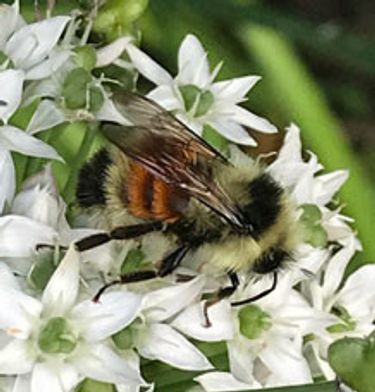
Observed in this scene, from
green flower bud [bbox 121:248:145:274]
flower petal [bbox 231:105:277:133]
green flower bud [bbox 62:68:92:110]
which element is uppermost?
flower petal [bbox 231:105:277:133]

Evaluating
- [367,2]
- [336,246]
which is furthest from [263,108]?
[336,246]

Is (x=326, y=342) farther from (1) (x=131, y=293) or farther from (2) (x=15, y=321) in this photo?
(2) (x=15, y=321)

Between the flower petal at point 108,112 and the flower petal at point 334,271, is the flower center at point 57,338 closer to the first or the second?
the flower petal at point 108,112

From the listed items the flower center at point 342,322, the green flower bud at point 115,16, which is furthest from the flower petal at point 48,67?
the flower center at point 342,322

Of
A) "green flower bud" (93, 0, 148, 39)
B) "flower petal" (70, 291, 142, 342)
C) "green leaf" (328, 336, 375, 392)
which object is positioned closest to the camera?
"green leaf" (328, 336, 375, 392)

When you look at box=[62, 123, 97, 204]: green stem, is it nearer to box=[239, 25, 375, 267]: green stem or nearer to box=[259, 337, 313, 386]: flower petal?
box=[259, 337, 313, 386]: flower petal

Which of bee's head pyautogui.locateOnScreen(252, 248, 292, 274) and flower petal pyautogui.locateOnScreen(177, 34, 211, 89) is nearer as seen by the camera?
bee's head pyautogui.locateOnScreen(252, 248, 292, 274)

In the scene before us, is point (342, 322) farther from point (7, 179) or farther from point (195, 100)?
point (7, 179)

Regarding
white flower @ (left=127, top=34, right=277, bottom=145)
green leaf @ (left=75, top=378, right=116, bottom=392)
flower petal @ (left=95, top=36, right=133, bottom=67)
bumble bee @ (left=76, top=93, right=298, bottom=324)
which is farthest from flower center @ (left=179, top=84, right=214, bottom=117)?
green leaf @ (left=75, top=378, right=116, bottom=392)
